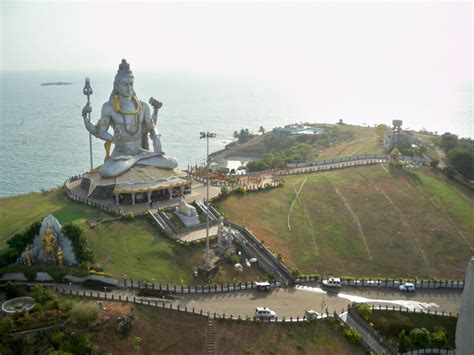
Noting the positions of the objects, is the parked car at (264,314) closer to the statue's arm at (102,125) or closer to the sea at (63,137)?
the statue's arm at (102,125)

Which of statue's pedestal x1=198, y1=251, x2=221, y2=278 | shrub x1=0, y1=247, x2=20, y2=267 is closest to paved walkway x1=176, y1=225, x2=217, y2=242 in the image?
statue's pedestal x1=198, y1=251, x2=221, y2=278

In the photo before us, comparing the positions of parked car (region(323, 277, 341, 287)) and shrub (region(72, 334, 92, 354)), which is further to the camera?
parked car (region(323, 277, 341, 287))

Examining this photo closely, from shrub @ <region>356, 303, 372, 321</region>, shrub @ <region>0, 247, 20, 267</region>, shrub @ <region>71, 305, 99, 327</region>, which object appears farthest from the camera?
shrub @ <region>0, 247, 20, 267</region>

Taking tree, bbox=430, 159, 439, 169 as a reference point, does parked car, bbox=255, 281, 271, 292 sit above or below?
below

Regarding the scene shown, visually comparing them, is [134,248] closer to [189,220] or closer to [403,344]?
[189,220]

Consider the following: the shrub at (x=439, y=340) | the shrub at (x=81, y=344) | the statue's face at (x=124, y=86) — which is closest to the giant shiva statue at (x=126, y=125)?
the statue's face at (x=124, y=86)

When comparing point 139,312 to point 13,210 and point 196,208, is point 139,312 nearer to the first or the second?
point 196,208

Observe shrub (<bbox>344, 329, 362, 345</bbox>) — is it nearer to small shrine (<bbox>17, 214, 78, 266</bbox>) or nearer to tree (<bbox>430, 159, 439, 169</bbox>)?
small shrine (<bbox>17, 214, 78, 266</bbox>)

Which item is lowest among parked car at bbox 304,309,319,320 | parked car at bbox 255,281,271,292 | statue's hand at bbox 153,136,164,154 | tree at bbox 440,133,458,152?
parked car at bbox 304,309,319,320
